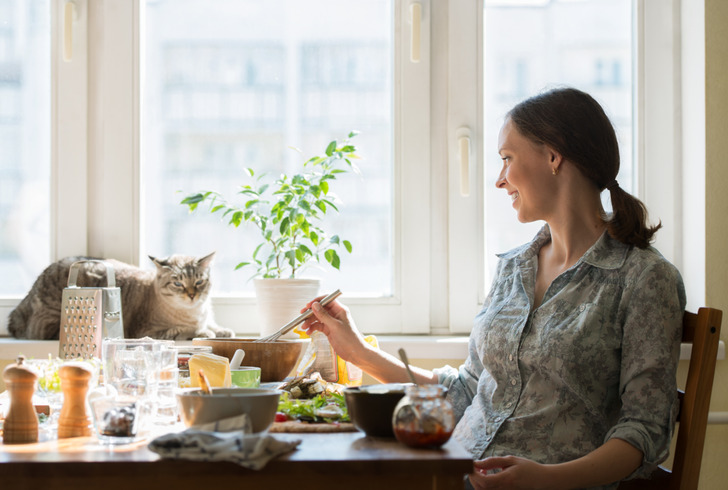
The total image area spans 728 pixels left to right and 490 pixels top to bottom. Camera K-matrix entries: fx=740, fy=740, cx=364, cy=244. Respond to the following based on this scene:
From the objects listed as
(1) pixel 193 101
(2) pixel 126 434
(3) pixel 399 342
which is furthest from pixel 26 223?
(2) pixel 126 434

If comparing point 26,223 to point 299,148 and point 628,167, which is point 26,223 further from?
point 628,167

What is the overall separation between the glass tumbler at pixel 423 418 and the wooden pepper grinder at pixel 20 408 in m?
0.50

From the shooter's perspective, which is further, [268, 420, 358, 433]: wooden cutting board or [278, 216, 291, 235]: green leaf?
[278, 216, 291, 235]: green leaf

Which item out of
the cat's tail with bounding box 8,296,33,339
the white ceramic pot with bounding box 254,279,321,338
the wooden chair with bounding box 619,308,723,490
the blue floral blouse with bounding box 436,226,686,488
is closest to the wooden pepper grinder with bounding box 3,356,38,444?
the blue floral blouse with bounding box 436,226,686,488

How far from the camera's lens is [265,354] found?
5.28ft

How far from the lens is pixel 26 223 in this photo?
8.07ft

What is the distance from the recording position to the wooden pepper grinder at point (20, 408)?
1.00 meters

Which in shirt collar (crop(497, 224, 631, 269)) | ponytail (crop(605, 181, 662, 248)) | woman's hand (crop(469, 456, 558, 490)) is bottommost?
woman's hand (crop(469, 456, 558, 490))

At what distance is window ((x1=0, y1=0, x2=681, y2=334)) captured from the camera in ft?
8.00

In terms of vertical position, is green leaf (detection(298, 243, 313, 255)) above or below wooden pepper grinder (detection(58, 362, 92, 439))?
above

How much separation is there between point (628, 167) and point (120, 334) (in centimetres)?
174

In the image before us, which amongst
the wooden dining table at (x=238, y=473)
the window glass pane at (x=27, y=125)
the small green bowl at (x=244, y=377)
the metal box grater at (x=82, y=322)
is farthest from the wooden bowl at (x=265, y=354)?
the window glass pane at (x=27, y=125)

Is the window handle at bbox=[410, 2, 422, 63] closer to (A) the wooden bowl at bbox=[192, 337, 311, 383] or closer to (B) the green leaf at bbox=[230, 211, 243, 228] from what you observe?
(B) the green leaf at bbox=[230, 211, 243, 228]

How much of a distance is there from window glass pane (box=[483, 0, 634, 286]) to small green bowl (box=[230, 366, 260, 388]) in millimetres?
1273
